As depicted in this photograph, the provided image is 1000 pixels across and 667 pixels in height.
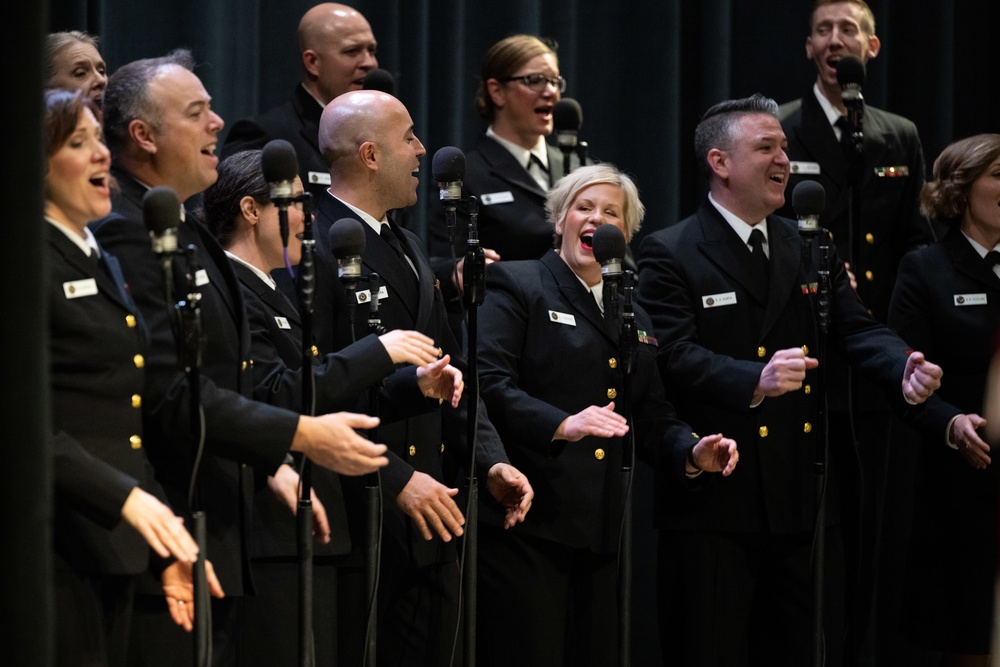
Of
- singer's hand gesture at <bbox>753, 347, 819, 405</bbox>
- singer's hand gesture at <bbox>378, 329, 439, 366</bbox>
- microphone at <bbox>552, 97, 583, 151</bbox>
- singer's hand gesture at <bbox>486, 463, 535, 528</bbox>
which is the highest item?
microphone at <bbox>552, 97, 583, 151</bbox>

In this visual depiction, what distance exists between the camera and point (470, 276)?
325 cm

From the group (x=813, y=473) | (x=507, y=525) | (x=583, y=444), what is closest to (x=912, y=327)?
(x=813, y=473)

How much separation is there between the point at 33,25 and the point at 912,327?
10.2ft

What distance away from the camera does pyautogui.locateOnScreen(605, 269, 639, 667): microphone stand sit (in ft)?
11.2

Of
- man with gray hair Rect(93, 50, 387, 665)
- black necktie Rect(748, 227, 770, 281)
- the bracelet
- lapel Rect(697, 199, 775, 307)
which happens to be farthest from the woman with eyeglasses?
man with gray hair Rect(93, 50, 387, 665)

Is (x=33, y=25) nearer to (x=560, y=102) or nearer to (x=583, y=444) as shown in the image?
(x=583, y=444)

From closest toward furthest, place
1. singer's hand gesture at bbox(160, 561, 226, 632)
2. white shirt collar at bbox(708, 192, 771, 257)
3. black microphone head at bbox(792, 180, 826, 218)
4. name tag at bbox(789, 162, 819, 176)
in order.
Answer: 1. singer's hand gesture at bbox(160, 561, 226, 632)
2. black microphone head at bbox(792, 180, 826, 218)
3. white shirt collar at bbox(708, 192, 771, 257)
4. name tag at bbox(789, 162, 819, 176)

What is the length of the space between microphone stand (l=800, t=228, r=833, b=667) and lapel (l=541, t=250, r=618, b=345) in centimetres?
55

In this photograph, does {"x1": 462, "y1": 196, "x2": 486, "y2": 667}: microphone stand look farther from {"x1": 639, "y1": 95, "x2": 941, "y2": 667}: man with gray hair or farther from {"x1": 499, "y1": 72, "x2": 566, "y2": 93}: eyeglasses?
{"x1": 499, "y1": 72, "x2": 566, "y2": 93}: eyeglasses

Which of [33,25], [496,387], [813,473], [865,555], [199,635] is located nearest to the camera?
[33,25]

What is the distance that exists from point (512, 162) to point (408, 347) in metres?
1.77

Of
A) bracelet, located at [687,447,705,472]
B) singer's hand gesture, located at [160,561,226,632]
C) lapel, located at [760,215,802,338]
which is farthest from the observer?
lapel, located at [760,215,802,338]

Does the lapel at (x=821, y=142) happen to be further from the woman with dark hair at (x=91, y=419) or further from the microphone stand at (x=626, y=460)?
the woman with dark hair at (x=91, y=419)

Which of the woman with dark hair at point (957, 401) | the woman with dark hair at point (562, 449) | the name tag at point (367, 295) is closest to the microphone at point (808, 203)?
the woman with dark hair at point (562, 449)
